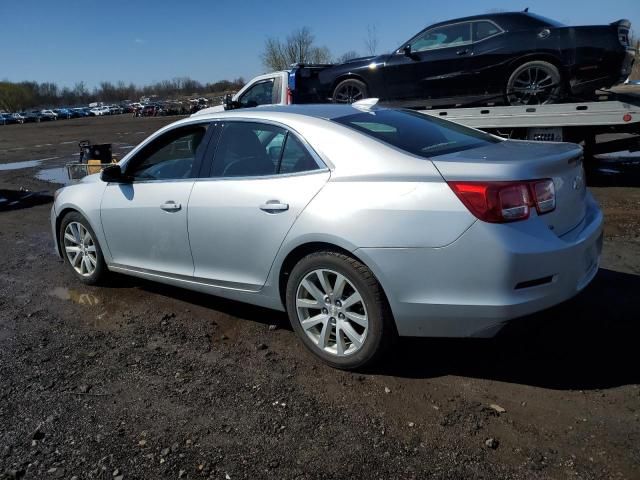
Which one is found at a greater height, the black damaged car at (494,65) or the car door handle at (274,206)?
the black damaged car at (494,65)

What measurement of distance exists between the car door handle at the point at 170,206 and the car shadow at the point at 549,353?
1882 millimetres

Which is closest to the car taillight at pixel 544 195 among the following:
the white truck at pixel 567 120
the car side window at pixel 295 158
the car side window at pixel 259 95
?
the car side window at pixel 295 158

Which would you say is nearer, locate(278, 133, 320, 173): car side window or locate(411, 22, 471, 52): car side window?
locate(278, 133, 320, 173): car side window

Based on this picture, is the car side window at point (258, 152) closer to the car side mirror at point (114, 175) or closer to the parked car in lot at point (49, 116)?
the car side mirror at point (114, 175)

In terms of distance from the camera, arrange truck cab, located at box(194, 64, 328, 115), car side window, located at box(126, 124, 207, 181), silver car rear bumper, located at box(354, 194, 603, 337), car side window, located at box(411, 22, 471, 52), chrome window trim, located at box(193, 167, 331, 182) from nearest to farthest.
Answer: silver car rear bumper, located at box(354, 194, 603, 337) < chrome window trim, located at box(193, 167, 331, 182) < car side window, located at box(126, 124, 207, 181) < car side window, located at box(411, 22, 471, 52) < truck cab, located at box(194, 64, 328, 115)

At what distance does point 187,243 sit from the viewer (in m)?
4.12

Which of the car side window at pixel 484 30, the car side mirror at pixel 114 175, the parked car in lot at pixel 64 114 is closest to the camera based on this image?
the car side mirror at pixel 114 175

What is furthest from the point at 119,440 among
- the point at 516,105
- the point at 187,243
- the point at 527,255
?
the point at 516,105

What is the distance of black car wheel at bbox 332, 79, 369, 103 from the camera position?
9922 millimetres

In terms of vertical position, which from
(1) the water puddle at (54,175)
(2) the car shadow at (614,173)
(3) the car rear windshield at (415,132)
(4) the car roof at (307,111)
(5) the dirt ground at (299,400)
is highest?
(4) the car roof at (307,111)

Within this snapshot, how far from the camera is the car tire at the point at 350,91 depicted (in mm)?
9914

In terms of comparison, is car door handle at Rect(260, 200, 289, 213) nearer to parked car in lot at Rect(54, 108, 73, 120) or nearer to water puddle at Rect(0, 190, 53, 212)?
water puddle at Rect(0, 190, 53, 212)

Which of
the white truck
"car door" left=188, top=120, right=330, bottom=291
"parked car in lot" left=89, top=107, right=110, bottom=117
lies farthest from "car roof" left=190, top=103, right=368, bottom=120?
"parked car in lot" left=89, top=107, right=110, bottom=117

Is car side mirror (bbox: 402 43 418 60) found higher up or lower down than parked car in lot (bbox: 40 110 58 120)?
lower down
